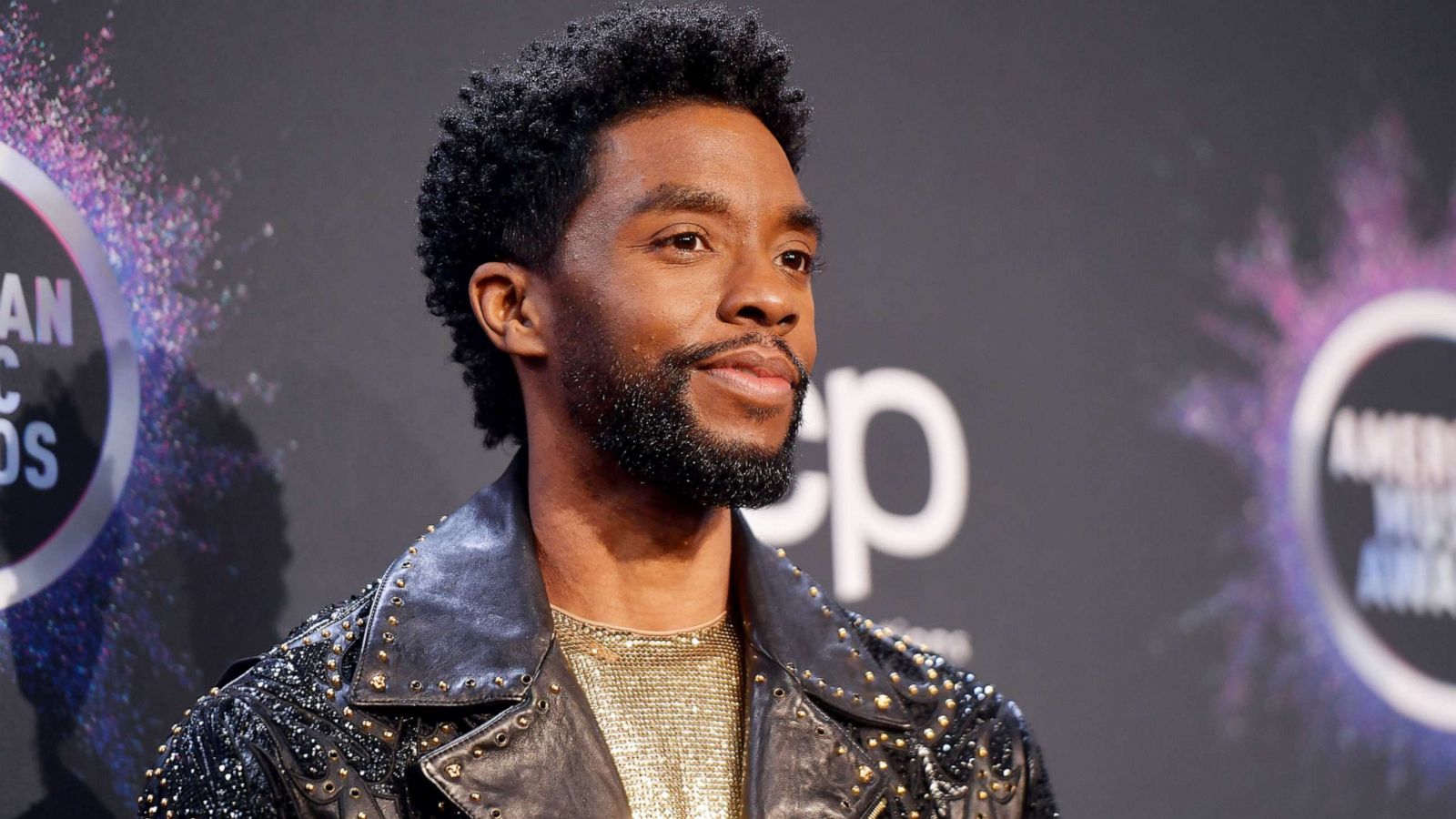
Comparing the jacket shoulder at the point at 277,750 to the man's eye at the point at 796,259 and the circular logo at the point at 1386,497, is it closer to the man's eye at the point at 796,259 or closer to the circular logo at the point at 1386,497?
the man's eye at the point at 796,259

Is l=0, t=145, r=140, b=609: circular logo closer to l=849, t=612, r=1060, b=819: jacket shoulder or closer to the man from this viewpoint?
the man

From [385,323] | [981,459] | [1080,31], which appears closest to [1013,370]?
[981,459]

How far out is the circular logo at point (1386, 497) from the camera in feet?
11.0

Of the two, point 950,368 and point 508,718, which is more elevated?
point 950,368

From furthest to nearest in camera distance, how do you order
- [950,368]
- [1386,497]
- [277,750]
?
[1386,497] → [950,368] → [277,750]

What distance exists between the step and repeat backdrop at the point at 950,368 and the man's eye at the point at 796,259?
679 mm

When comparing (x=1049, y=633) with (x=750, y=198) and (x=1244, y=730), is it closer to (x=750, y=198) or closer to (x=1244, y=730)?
(x=1244, y=730)

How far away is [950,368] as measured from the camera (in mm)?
2969

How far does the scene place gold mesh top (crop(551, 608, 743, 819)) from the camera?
6.15 ft

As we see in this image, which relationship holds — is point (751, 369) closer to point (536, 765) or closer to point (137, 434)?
point (536, 765)

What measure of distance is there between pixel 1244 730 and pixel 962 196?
1144 millimetres

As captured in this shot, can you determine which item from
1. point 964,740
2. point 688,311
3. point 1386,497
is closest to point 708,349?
point 688,311

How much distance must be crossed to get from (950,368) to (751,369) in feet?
3.59

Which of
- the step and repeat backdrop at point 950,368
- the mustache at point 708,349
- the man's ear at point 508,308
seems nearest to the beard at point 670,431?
the mustache at point 708,349
